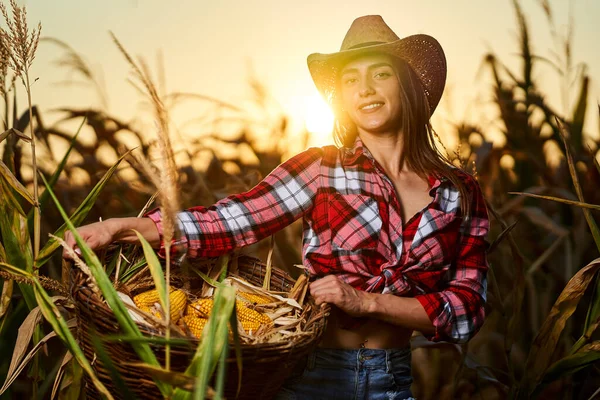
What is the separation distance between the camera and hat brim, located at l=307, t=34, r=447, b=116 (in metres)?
1.74

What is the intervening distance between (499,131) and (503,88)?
0.21 meters

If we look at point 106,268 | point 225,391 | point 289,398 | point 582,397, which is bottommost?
point 582,397

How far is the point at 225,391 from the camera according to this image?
1.13m

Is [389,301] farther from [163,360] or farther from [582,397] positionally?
[582,397]

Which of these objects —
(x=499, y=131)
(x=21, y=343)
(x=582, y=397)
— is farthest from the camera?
(x=499, y=131)

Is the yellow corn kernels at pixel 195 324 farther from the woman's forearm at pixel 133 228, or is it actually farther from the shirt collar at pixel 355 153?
the shirt collar at pixel 355 153

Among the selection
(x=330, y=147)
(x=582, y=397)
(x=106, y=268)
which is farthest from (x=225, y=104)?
(x=582, y=397)

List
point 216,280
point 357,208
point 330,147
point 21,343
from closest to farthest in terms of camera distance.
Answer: point 21,343 < point 216,280 < point 357,208 < point 330,147

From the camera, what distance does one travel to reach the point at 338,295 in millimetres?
1361

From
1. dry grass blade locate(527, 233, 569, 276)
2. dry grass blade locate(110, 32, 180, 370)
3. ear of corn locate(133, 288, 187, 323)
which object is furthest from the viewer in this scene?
dry grass blade locate(527, 233, 569, 276)

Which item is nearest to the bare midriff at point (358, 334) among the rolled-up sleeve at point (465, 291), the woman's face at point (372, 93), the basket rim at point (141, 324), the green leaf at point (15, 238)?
the rolled-up sleeve at point (465, 291)

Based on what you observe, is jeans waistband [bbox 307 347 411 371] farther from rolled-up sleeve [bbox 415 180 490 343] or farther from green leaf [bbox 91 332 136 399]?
green leaf [bbox 91 332 136 399]

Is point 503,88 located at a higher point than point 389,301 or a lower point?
higher

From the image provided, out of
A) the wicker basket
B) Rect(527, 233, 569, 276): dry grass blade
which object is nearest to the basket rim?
the wicker basket
